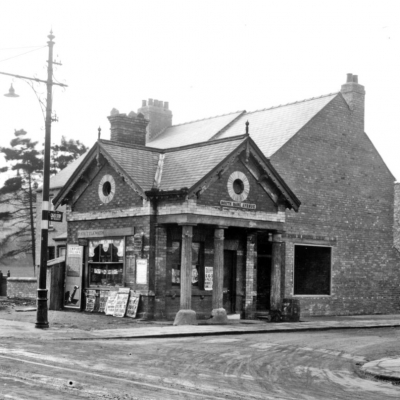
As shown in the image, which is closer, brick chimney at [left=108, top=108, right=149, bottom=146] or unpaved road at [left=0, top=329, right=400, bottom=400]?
unpaved road at [left=0, top=329, right=400, bottom=400]

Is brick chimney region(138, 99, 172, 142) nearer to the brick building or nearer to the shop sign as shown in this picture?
the brick building

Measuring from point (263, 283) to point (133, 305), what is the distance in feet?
25.5

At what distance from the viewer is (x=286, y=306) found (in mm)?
26547

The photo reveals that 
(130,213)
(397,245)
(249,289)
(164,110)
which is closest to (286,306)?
(249,289)

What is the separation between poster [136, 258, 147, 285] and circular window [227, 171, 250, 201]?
3.73 meters

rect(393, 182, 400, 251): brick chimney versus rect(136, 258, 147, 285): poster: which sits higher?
rect(393, 182, 400, 251): brick chimney

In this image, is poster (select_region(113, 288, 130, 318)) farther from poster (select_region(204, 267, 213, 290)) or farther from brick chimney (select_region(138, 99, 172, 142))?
brick chimney (select_region(138, 99, 172, 142))

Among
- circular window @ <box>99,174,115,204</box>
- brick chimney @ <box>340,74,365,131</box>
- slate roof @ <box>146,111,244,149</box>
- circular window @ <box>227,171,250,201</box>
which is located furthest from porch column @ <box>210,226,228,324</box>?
brick chimney @ <box>340,74,365,131</box>

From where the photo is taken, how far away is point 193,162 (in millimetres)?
25922

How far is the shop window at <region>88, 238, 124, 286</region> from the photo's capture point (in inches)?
1033

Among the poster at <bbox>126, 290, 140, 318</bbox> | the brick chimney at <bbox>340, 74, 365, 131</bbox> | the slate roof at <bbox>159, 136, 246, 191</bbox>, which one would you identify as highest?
the brick chimney at <bbox>340, 74, 365, 131</bbox>

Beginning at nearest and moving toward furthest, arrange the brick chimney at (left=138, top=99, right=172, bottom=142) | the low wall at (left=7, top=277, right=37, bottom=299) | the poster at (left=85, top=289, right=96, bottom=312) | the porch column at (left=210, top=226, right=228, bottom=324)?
the porch column at (left=210, top=226, right=228, bottom=324)
the poster at (left=85, top=289, right=96, bottom=312)
the low wall at (left=7, top=277, right=37, bottom=299)
the brick chimney at (left=138, top=99, right=172, bottom=142)

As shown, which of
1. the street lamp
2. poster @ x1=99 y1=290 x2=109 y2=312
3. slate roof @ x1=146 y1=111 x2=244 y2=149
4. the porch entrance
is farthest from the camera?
slate roof @ x1=146 y1=111 x2=244 y2=149

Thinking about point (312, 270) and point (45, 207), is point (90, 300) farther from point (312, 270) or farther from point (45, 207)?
point (312, 270)
